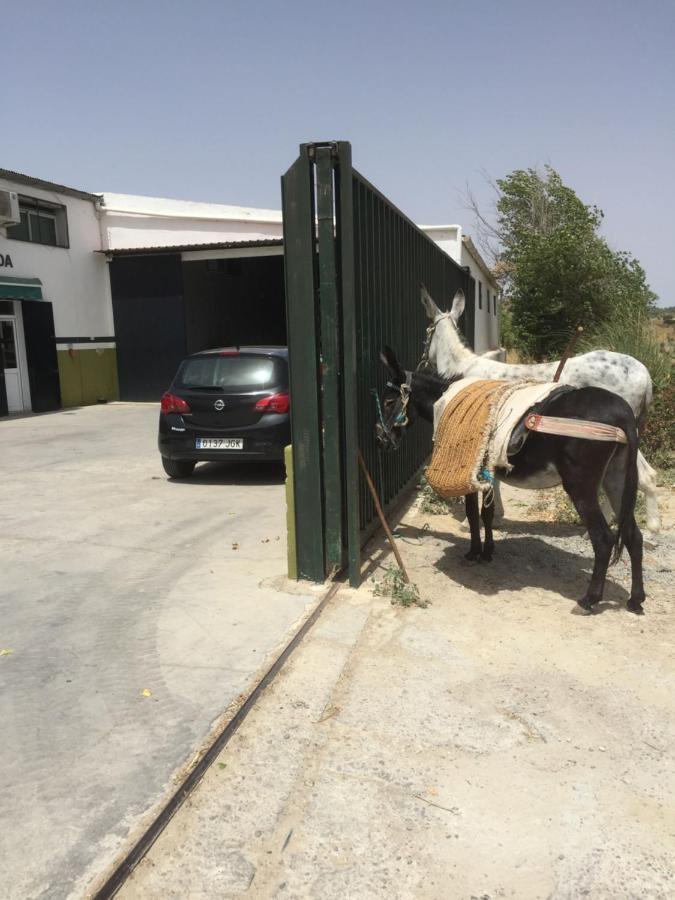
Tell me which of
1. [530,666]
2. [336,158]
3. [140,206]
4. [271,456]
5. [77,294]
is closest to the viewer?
[530,666]

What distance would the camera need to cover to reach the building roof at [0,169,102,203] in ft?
56.5

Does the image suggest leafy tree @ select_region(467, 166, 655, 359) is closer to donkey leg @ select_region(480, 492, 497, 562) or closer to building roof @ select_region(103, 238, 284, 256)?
building roof @ select_region(103, 238, 284, 256)

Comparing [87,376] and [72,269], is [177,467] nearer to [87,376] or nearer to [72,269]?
[87,376]

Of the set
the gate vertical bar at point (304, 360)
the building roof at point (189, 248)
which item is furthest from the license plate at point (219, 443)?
the building roof at point (189, 248)

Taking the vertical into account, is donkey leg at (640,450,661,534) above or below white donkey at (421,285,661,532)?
below

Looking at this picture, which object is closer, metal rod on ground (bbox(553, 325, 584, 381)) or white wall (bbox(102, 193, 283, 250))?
metal rod on ground (bbox(553, 325, 584, 381))

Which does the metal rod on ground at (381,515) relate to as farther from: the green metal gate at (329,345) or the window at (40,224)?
the window at (40,224)

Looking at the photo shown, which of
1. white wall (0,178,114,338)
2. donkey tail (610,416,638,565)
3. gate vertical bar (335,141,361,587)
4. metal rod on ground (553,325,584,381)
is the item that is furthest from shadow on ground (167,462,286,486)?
white wall (0,178,114,338)

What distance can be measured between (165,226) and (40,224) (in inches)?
147

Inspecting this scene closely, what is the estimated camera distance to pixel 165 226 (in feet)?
70.1

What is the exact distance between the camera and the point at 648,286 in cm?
2366

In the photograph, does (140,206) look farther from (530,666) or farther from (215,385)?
(530,666)

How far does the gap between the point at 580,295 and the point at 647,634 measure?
804 inches

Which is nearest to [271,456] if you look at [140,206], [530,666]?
[530,666]
